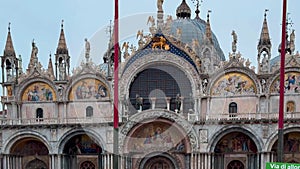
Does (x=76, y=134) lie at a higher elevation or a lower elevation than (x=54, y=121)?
lower

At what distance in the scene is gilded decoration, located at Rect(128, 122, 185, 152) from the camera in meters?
32.6

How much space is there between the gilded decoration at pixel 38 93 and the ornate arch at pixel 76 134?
120 inches

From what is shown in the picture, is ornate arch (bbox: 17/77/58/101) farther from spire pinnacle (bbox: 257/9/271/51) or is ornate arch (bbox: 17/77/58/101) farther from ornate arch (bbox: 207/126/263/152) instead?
spire pinnacle (bbox: 257/9/271/51)

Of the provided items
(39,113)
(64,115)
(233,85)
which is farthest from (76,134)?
(233,85)

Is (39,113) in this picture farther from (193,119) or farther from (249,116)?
(249,116)

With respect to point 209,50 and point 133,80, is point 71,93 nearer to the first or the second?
point 133,80

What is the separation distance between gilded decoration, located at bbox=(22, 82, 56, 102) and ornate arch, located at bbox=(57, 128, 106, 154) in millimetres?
3043

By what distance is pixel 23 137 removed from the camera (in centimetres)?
3294

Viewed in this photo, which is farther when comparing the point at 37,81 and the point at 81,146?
the point at 37,81

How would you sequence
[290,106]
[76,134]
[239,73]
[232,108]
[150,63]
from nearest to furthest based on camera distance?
[290,106]
[239,73]
[232,108]
[76,134]
[150,63]

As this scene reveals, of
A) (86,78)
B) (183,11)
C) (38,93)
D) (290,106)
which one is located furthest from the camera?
(183,11)

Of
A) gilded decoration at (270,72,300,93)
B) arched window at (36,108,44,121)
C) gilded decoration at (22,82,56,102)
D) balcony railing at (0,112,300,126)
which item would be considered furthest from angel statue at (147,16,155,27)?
arched window at (36,108,44,121)

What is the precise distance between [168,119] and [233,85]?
5255 mm

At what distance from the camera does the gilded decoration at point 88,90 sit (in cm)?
3353
